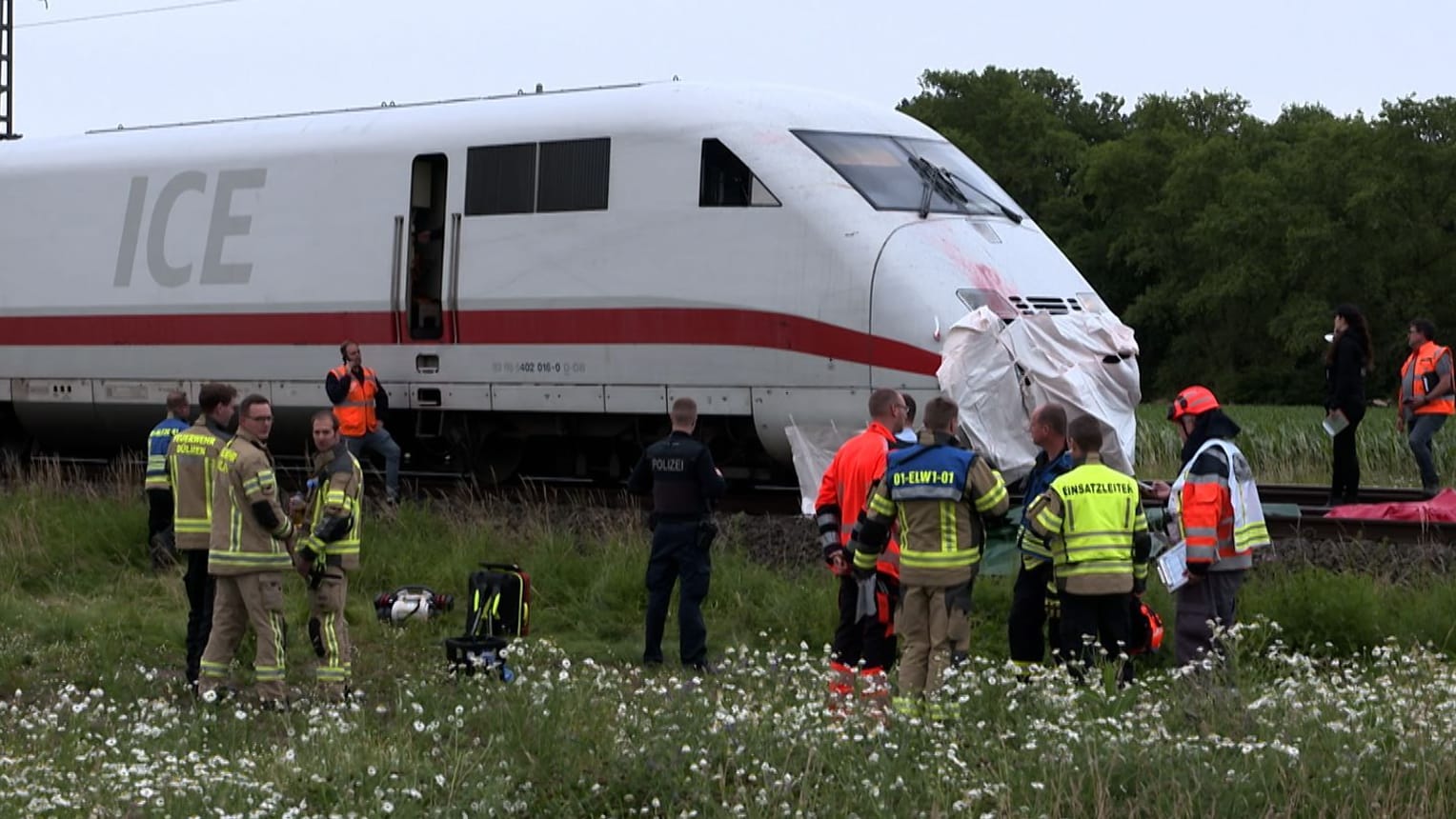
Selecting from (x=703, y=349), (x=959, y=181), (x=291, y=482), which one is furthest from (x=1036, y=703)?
(x=291, y=482)

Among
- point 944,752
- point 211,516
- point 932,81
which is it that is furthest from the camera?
point 932,81

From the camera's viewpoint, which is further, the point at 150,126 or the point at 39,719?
the point at 150,126

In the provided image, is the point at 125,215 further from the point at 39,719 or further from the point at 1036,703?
the point at 1036,703

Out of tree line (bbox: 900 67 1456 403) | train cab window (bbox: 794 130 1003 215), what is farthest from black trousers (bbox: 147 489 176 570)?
tree line (bbox: 900 67 1456 403)

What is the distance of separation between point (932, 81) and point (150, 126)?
5088cm

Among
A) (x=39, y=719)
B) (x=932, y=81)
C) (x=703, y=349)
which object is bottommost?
(x=39, y=719)

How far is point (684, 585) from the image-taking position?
1089 cm

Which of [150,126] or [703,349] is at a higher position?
[150,126]

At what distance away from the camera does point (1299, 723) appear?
7297 millimetres

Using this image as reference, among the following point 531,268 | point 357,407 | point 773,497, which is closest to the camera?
point 531,268

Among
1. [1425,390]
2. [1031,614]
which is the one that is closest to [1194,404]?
[1031,614]

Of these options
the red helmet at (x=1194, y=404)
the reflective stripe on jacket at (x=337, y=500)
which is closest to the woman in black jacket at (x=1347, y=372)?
the red helmet at (x=1194, y=404)

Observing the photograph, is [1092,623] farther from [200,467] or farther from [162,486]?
[162,486]

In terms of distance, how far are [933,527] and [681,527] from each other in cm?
227
